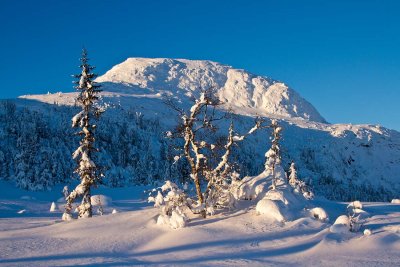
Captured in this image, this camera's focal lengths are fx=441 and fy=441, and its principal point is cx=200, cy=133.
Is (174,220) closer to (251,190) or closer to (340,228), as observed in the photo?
(251,190)

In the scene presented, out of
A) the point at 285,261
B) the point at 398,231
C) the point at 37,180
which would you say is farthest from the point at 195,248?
the point at 37,180

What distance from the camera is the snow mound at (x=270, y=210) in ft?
61.4

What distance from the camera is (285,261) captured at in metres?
14.2

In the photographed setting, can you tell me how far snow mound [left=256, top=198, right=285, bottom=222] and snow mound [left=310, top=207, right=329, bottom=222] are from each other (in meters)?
1.93

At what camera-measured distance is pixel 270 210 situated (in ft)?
62.5

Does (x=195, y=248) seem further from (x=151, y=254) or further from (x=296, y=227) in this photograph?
(x=296, y=227)

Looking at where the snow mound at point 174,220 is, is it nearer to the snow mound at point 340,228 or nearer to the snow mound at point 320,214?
the snow mound at point 320,214

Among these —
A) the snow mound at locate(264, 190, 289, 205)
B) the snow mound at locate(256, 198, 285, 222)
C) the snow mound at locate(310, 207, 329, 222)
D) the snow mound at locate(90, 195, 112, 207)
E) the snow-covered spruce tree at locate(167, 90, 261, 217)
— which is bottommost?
the snow mound at locate(90, 195, 112, 207)

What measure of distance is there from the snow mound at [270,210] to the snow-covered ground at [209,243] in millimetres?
281

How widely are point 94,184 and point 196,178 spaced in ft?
36.5

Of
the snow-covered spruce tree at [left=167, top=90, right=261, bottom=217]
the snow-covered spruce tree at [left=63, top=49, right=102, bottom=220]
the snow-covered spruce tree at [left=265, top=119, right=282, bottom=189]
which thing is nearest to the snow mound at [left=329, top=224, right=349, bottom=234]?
the snow-covered spruce tree at [left=265, top=119, right=282, bottom=189]

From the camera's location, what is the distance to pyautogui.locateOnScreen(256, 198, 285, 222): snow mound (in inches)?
736

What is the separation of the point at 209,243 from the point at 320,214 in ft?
19.7

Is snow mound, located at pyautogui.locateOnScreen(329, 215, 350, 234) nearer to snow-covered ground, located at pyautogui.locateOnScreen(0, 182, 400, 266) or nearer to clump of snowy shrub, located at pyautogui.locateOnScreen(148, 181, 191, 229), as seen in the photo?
snow-covered ground, located at pyautogui.locateOnScreen(0, 182, 400, 266)
